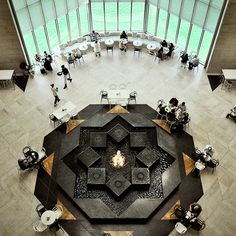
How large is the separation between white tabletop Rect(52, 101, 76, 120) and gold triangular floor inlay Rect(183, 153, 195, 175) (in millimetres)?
5928

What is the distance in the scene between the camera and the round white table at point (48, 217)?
1102 centimetres

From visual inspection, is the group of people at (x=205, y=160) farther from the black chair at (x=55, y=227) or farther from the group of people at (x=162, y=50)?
the group of people at (x=162, y=50)

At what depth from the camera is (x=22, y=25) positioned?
51.3 ft

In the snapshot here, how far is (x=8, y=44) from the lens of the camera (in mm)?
15711

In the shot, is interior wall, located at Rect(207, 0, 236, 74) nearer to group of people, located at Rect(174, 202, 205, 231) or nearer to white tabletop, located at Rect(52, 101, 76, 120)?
white tabletop, located at Rect(52, 101, 76, 120)

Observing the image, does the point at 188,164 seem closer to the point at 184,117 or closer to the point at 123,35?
the point at 184,117

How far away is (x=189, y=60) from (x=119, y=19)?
5322mm

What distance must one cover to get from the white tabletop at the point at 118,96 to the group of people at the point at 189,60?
4345mm

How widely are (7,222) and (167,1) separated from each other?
1400 cm

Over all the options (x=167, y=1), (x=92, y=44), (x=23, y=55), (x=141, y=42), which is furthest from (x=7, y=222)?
(x=167, y=1)

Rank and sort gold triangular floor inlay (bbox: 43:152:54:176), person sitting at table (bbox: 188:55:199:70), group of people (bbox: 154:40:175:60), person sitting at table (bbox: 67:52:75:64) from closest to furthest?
gold triangular floor inlay (bbox: 43:152:54:176) < person sitting at table (bbox: 188:55:199:70) < person sitting at table (bbox: 67:52:75:64) < group of people (bbox: 154:40:175:60)

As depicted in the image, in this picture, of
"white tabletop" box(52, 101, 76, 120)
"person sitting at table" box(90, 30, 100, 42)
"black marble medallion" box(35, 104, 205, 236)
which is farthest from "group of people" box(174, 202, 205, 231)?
"person sitting at table" box(90, 30, 100, 42)

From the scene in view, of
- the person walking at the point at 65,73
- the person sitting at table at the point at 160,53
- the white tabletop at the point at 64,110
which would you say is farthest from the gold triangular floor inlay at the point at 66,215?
the person sitting at table at the point at 160,53

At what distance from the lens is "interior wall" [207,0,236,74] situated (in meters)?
14.4
